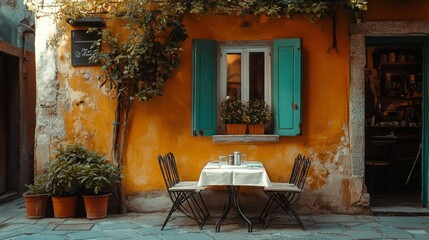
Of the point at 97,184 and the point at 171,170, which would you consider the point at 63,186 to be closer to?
the point at 97,184

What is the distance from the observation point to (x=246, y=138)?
24.2 ft

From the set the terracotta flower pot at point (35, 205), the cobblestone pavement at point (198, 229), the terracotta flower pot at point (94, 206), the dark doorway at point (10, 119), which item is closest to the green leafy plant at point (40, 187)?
the terracotta flower pot at point (35, 205)

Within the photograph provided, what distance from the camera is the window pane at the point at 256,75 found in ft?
24.9

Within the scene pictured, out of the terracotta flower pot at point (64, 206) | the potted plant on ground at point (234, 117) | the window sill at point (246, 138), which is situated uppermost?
the potted plant on ground at point (234, 117)

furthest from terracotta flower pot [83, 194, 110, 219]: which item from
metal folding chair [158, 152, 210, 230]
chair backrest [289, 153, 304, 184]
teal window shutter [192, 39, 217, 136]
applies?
chair backrest [289, 153, 304, 184]

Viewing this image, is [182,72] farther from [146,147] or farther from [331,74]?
[331,74]

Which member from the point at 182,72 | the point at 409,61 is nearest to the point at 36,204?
the point at 182,72

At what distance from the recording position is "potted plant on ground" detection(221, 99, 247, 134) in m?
7.39

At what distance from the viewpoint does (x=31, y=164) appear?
408 inches

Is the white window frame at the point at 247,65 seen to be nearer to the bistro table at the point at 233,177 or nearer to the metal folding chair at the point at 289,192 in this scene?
the metal folding chair at the point at 289,192

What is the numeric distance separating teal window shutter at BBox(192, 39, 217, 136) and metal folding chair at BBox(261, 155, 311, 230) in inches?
54.9

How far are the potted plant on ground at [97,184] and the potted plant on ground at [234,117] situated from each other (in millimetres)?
1856

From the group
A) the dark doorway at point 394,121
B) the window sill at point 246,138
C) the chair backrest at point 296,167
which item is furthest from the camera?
the dark doorway at point 394,121

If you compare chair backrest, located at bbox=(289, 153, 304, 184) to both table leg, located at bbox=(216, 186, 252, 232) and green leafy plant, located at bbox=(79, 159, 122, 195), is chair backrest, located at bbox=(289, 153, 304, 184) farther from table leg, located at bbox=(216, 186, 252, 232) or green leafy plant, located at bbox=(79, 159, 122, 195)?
green leafy plant, located at bbox=(79, 159, 122, 195)
